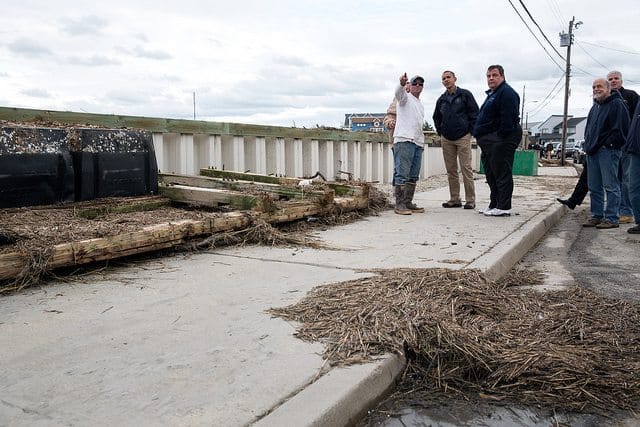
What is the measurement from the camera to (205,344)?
2.74 m

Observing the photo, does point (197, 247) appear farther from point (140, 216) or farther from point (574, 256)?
point (574, 256)

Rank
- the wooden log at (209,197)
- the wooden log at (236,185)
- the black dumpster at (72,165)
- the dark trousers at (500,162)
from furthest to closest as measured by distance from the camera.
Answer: the dark trousers at (500,162)
the wooden log at (236,185)
the wooden log at (209,197)
the black dumpster at (72,165)

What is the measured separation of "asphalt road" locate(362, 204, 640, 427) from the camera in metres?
2.33

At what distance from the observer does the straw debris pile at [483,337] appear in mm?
2555

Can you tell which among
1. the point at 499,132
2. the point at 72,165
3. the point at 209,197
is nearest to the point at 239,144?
the point at 209,197

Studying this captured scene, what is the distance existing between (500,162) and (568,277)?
2783 mm

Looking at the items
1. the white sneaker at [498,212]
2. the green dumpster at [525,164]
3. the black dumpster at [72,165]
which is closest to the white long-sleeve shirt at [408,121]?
the white sneaker at [498,212]

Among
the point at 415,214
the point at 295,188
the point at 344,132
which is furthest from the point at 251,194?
the point at 344,132

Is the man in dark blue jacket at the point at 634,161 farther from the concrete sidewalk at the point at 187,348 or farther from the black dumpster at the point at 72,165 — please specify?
the black dumpster at the point at 72,165

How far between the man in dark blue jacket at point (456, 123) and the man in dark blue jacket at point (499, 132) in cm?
38

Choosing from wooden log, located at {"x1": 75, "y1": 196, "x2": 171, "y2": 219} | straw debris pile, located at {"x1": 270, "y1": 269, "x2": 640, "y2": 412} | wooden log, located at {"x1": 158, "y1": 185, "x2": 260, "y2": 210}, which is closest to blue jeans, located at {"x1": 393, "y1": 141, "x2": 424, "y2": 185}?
wooden log, located at {"x1": 158, "y1": 185, "x2": 260, "y2": 210}

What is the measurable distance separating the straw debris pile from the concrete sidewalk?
16cm

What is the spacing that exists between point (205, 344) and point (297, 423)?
87 centimetres

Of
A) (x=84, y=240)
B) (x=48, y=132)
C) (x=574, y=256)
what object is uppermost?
(x=48, y=132)
